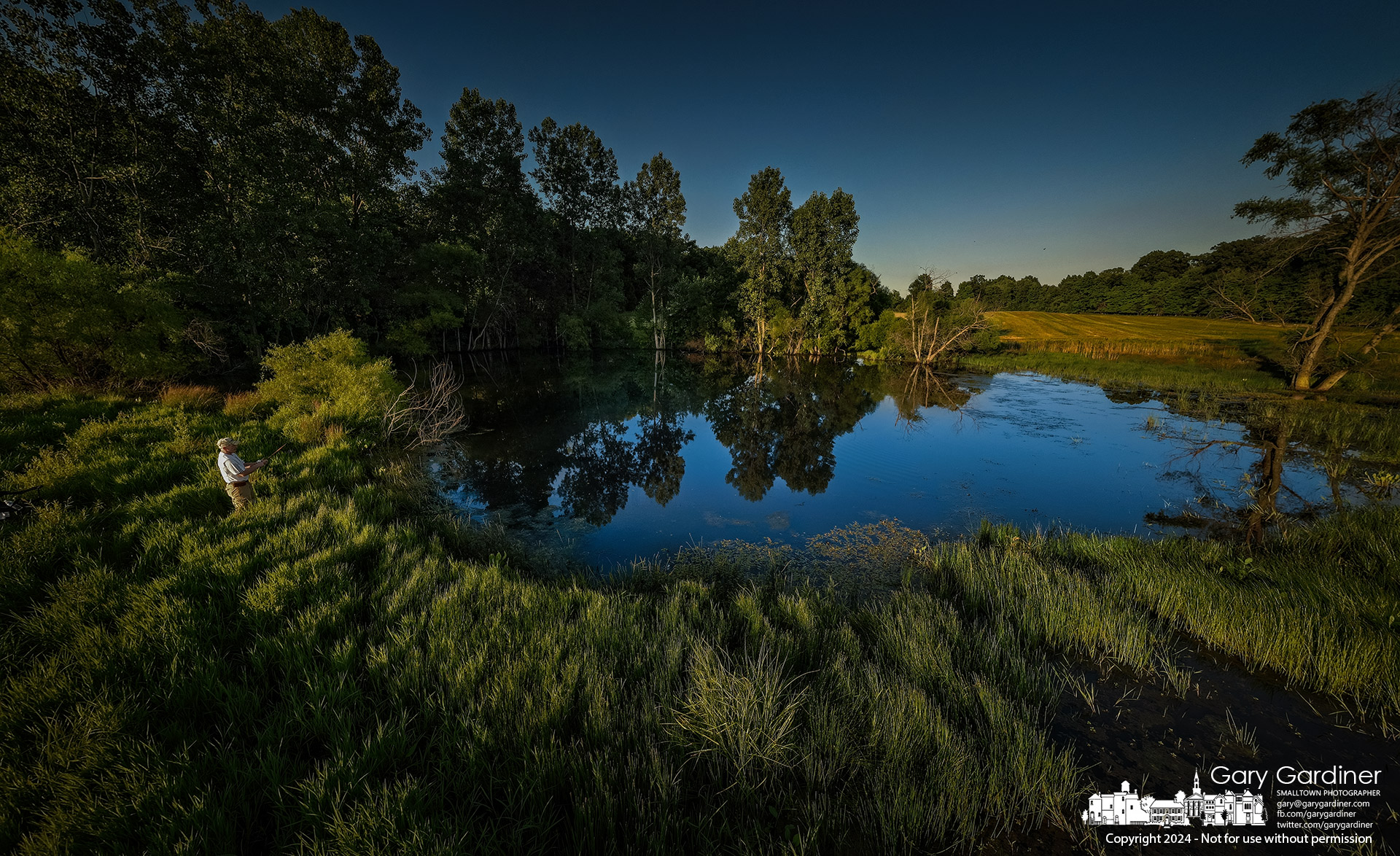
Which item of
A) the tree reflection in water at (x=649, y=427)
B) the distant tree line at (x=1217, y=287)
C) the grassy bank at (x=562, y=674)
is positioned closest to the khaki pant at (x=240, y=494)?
the grassy bank at (x=562, y=674)

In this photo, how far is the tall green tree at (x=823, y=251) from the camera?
3634cm

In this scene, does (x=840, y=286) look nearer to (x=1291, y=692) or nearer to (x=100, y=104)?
(x=1291, y=692)

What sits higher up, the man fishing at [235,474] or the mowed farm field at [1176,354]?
the mowed farm field at [1176,354]

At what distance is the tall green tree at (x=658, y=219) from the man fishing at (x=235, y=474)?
36.2 metres

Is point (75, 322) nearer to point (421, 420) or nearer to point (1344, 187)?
point (421, 420)

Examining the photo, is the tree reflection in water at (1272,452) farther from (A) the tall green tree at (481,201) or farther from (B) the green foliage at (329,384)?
(A) the tall green tree at (481,201)

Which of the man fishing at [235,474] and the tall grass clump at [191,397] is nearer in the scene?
the man fishing at [235,474]

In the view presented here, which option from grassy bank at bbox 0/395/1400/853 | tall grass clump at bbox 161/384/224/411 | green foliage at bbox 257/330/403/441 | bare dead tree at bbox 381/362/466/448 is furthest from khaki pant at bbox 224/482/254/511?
tall grass clump at bbox 161/384/224/411

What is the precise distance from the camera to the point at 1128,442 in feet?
45.4

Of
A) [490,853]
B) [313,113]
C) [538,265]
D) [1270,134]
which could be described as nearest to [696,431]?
[490,853]

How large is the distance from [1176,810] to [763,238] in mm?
39774

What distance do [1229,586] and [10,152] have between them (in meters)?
35.2

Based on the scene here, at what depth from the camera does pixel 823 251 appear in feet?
121

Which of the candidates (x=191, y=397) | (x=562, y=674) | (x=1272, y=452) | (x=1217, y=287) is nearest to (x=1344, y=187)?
(x=1217, y=287)
